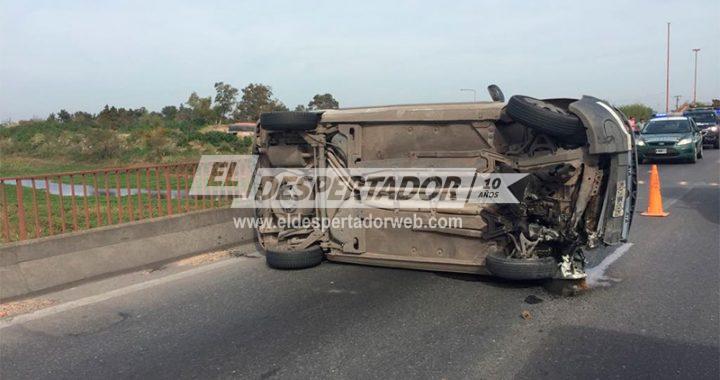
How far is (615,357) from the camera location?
4094 mm

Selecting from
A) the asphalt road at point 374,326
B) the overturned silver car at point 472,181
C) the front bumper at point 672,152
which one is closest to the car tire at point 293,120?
the overturned silver car at point 472,181

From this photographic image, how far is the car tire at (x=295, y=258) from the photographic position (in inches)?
257

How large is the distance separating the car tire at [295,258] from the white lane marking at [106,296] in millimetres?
851

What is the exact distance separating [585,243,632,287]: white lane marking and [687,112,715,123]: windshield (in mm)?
25277

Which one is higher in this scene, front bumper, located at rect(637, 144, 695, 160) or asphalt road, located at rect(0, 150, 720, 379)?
front bumper, located at rect(637, 144, 695, 160)

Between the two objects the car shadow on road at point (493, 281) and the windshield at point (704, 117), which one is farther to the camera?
the windshield at point (704, 117)

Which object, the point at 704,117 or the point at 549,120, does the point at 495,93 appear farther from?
the point at 704,117

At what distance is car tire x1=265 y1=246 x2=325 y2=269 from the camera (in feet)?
21.5

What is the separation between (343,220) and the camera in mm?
6332

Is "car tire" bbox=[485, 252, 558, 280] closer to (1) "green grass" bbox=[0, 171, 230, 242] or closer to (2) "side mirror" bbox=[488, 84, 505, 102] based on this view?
(2) "side mirror" bbox=[488, 84, 505, 102]

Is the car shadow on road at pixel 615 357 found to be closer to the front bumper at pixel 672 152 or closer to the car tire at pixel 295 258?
the car tire at pixel 295 258

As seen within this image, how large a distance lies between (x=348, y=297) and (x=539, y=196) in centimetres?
214

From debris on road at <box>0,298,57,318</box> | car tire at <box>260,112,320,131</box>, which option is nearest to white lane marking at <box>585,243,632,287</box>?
car tire at <box>260,112,320,131</box>

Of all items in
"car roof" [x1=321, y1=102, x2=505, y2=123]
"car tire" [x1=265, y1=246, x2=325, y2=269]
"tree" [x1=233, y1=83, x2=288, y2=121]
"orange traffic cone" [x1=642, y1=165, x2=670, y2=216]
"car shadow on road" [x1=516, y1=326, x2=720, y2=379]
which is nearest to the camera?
"car shadow on road" [x1=516, y1=326, x2=720, y2=379]
